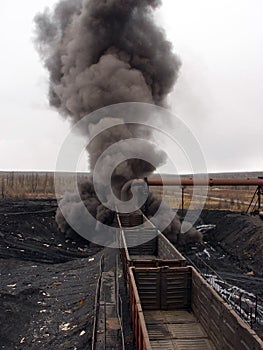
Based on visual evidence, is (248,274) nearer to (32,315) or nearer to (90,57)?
(32,315)

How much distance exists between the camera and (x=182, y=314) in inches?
400

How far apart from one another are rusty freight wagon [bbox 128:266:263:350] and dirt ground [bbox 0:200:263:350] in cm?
202

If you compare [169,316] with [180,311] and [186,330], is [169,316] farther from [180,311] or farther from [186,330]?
[186,330]

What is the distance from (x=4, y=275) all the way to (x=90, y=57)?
22395 millimetres

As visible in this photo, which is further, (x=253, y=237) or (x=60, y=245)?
(x=60, y=245)

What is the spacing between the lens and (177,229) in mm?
25281

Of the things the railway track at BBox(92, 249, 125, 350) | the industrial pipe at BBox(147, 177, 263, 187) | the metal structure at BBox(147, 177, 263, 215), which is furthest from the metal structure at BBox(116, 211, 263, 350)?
the industrial pipe at BBox(147, 177, 263, 187)

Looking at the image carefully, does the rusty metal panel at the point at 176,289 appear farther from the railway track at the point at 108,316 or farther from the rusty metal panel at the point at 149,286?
the railway track at the point at 108,316

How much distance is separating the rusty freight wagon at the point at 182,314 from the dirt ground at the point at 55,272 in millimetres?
2020

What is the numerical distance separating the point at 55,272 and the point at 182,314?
9.30 metres

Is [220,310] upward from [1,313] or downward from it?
Result: upward

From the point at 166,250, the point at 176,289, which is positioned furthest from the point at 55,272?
the point at 176,289

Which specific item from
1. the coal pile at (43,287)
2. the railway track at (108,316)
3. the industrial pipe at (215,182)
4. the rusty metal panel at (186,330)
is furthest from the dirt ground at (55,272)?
the industrial pipe at (215,182)

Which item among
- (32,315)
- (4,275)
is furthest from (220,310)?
(4,275)
